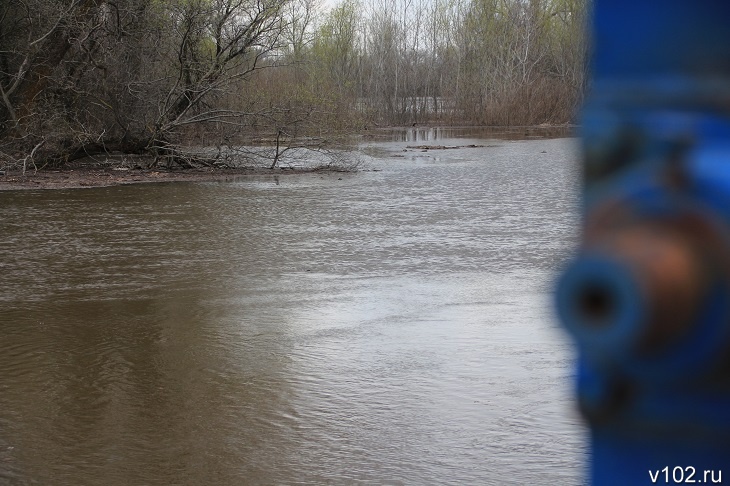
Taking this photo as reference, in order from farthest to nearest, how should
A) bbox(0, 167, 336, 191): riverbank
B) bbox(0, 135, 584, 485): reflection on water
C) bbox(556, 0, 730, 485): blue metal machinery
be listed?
1. bbox(0, 167, 336, 191): riverbank
2. bbox(0, 135, 584, 485): reflection on water
3. bbox(556, 0, 730, 485): blue metal machinery

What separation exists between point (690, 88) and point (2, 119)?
24.7m

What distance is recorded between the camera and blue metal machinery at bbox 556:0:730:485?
1.31 feet

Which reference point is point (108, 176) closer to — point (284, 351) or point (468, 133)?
point (284, 351)

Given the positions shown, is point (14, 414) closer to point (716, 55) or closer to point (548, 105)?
point (716, 55)

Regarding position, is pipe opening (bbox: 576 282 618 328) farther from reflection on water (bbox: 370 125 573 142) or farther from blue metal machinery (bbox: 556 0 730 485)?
reflection on water (bbox: 370 125 573 142)

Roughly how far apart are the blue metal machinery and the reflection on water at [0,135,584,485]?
0.05 m

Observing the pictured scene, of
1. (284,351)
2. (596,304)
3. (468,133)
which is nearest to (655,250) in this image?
(596,304)

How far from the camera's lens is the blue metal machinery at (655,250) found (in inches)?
15.8

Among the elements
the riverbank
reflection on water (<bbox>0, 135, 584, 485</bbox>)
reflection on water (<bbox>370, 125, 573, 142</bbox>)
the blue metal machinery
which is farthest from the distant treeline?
the blue metal machinery

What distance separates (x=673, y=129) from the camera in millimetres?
433

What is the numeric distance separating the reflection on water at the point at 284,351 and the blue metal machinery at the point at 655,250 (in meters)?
0.05

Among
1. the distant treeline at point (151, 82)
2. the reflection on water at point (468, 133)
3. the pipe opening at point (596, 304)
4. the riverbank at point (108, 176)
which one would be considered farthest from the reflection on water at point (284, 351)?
the reflection on water at point (468, 133)

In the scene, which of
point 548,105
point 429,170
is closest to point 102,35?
point 429,170

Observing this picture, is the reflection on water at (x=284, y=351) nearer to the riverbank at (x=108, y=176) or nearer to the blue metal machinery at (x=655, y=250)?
the blue metal machinery at (x=655, y=250)
